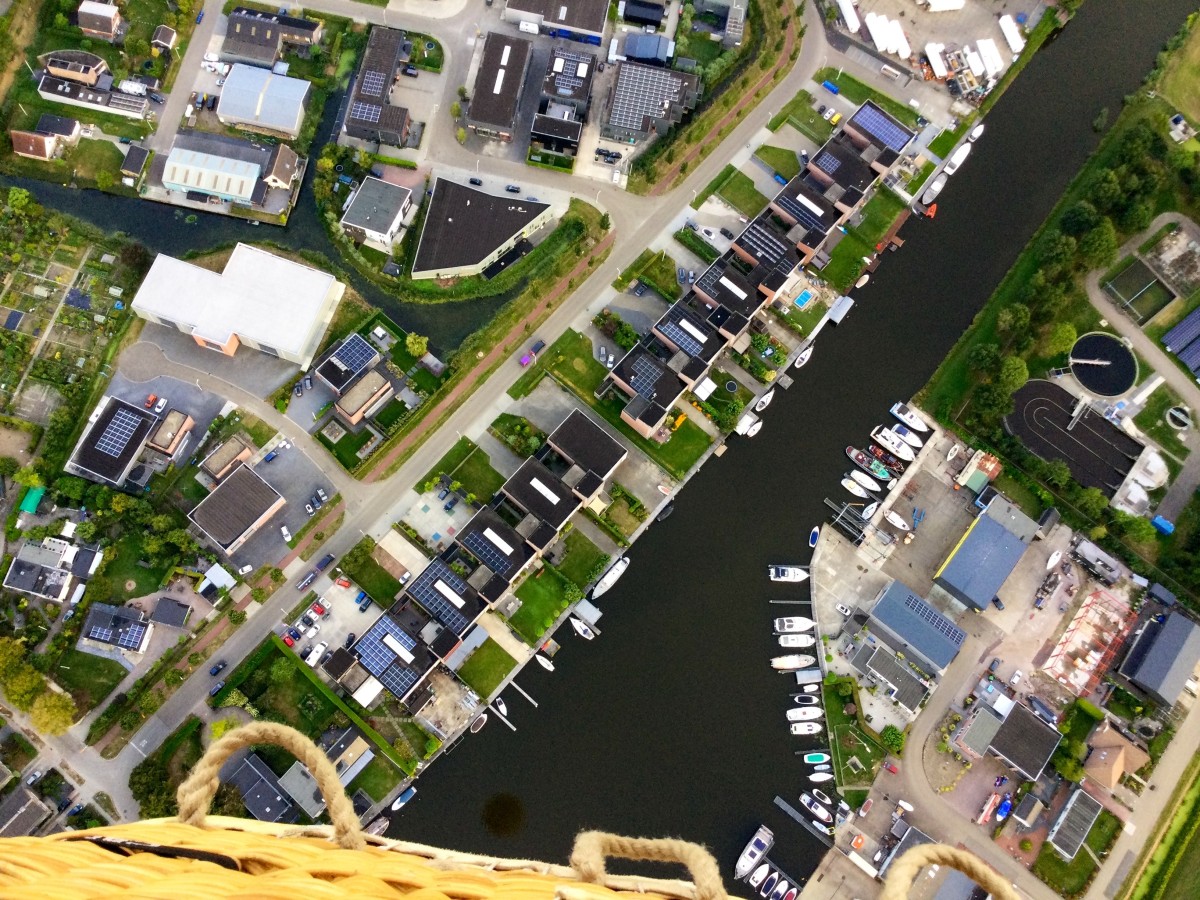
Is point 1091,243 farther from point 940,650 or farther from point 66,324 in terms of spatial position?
point 66,324

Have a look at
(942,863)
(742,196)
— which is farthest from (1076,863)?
(742,196)

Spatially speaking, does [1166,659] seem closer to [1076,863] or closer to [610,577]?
[1076,863]

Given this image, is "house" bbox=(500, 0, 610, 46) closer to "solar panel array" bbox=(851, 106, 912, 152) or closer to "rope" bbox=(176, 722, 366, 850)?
"solar panel array" bbox=(851, 106, 912, 152)

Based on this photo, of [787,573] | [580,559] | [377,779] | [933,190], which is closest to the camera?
[377,779]

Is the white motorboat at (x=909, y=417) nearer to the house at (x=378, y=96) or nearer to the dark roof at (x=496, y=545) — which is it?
the dark roof at (x=496, y=545)

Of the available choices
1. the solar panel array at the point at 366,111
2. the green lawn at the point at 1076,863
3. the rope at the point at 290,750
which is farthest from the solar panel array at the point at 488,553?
the green lawn at the point at 1076,863

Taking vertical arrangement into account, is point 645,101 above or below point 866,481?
above

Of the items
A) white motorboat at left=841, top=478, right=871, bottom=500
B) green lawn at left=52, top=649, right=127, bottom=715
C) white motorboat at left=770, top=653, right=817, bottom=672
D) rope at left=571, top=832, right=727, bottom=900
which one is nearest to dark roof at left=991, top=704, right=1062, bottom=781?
white motorboat at left=770, top=653, right=817, bottom=672
